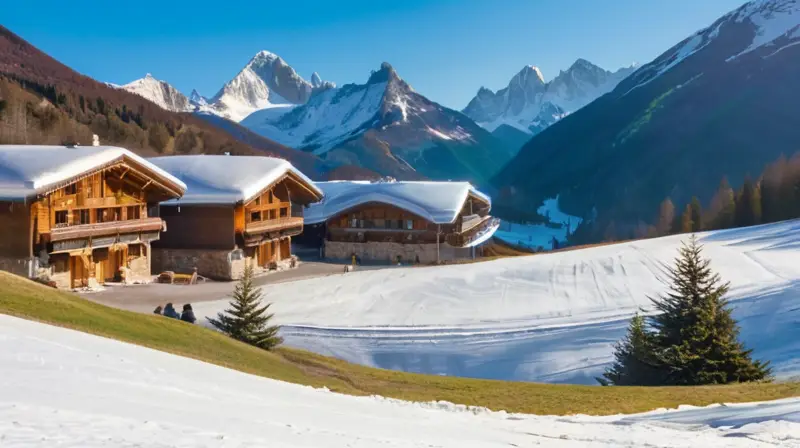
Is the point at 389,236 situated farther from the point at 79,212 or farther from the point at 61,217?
the point at 61,217

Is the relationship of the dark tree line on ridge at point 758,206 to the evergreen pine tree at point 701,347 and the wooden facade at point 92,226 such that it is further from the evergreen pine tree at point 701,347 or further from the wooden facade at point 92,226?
the wooden facade at point 92,226

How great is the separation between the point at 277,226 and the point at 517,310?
692 inches

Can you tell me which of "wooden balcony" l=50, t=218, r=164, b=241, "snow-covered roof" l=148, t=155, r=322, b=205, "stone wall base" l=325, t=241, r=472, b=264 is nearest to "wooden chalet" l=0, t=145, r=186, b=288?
"wooden balcony" l=50, t=218, r=164, b=241

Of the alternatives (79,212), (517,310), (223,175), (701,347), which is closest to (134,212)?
(79,212)

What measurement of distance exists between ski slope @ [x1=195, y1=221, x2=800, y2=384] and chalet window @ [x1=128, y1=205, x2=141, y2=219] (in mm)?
8902

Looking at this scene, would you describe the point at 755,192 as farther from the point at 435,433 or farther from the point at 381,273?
the point at 435,433

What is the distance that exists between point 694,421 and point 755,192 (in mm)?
77556

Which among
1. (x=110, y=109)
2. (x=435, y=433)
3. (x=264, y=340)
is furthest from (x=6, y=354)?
(x=110, y=109)

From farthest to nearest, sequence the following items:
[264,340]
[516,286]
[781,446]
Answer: [516,286]
[264,340]
[781,446]

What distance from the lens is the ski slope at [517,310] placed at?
25094 mm

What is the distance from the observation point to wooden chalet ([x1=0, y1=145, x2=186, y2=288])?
28.7 m

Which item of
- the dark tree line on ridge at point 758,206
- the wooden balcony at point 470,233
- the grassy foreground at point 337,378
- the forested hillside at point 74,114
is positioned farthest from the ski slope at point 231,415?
the forested hillside at point 74,114

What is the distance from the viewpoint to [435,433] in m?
10.5

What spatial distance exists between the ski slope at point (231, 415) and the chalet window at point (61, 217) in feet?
62.0
